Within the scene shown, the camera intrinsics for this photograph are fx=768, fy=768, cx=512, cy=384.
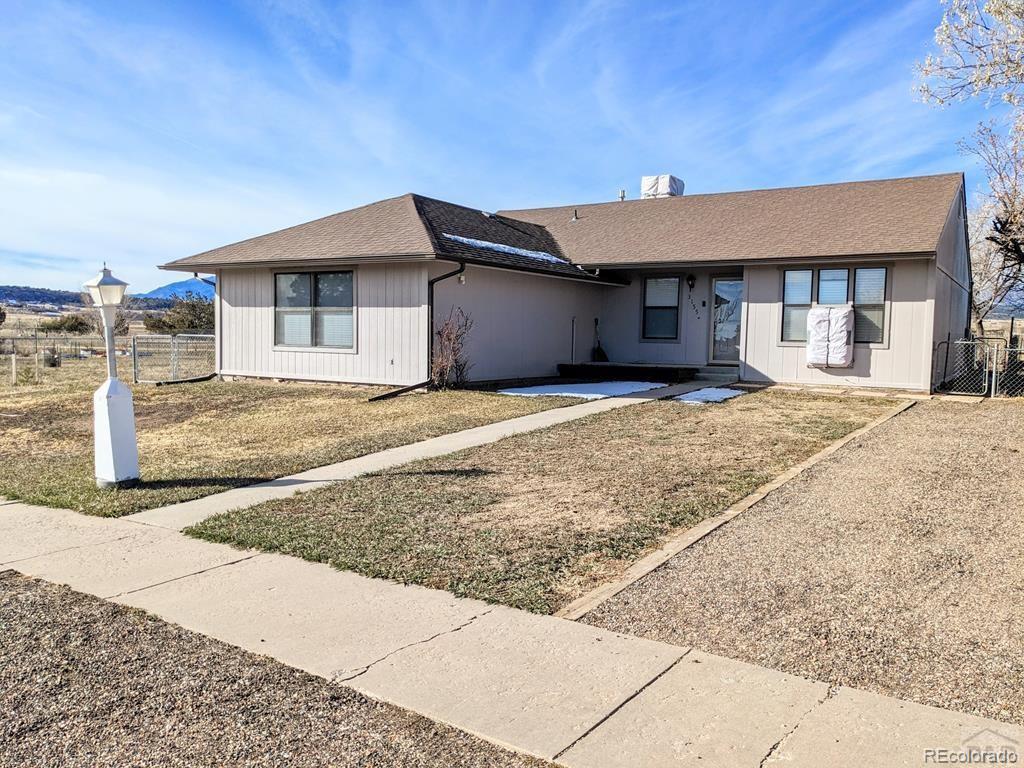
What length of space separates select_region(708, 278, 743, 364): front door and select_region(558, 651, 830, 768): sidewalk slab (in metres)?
15.1

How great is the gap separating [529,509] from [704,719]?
3250 millimetres

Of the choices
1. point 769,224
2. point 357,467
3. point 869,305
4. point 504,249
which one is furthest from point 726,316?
point 357,467

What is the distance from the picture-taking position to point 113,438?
23.0 feet

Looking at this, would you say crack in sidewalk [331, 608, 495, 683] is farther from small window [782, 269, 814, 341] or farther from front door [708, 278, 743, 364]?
front door [708, 278, 743, 364]

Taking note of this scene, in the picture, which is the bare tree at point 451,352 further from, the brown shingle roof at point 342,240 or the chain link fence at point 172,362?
the chain link fence at point 172,362

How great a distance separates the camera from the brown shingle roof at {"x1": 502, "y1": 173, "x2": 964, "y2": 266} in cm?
1510

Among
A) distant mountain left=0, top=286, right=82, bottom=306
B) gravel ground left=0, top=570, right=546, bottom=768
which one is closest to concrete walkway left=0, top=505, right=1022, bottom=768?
gravel ground left=0, top=570, right=546, bottom=768

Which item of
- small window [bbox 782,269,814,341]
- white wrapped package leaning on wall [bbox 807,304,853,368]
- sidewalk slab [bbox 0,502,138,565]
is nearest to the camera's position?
sidewalk slab [bbox 0,502,138,565]

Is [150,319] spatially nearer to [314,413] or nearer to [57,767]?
[314,413]

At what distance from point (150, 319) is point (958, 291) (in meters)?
A: 33.8

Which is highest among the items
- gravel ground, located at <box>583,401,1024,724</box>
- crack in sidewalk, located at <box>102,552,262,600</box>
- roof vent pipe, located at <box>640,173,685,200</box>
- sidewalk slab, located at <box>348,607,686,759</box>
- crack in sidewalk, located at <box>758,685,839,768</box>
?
roof vent pipe, located at <box>640,173,685,200</box>

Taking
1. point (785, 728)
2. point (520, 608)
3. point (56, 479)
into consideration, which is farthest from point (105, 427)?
point (785, 728)

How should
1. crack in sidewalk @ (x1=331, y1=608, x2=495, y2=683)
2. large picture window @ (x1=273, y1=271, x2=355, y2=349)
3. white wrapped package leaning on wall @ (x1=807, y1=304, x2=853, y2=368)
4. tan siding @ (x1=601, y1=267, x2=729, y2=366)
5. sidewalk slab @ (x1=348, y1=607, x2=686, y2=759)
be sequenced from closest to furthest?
sidewalk slab @ (x1=348, y1=607, x2=686, y2=759)
crack in sidewalk @ (x1=331, y1=608, x2=495, y2=683)
white wrapped package leaning on wall @ (x1=807, y1=304, x2=853, y2=368)
large picture window @ (x1=273, y1=271, x2=355, y2=349)
tan siding @ (x1=601, y1=267, x2=729, y2=366)

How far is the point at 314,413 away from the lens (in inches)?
482
